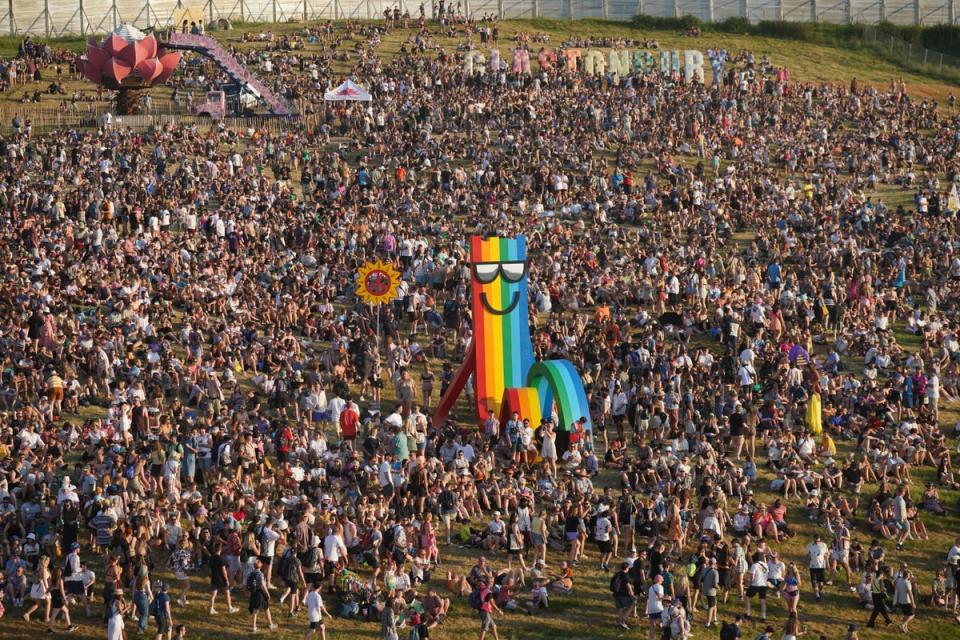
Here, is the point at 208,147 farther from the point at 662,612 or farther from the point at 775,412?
the point at 662,612

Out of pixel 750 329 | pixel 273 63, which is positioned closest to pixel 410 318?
pixel 750 329

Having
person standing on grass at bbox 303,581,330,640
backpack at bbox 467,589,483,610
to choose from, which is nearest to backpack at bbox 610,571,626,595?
backpack at bbox 467,589,483,610

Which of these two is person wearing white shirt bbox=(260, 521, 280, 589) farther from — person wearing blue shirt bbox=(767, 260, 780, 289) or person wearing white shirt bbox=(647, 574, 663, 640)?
person wearing blue shirt bbox=(767, 260, 780, 289)

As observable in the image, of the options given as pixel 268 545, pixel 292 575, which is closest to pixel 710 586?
pixel 292 575

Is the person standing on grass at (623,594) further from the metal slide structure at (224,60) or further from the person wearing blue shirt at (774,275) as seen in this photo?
the metal slide structure at (224,60)

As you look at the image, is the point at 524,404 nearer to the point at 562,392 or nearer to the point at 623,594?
the point at 562,392

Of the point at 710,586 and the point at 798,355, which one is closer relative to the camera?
the point at 710,586

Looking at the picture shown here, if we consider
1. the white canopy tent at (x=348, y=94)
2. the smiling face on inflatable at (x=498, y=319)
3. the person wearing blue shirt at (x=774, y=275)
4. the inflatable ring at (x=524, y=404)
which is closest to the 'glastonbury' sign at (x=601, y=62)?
the white canopy tent at (x=348, y=94)
